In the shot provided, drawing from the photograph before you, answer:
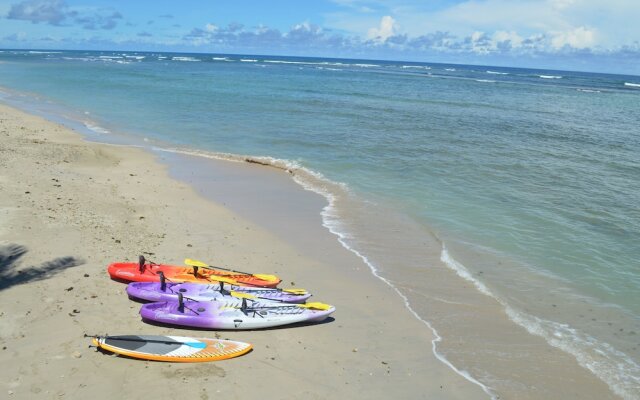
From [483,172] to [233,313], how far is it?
649 inches

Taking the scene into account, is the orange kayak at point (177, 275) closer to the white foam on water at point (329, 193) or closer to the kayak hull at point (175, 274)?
the kayak hull at point (175, 274)

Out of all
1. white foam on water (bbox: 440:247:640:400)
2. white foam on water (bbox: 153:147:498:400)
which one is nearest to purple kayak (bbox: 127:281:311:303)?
white foam on water (bbox: 153:147:498:400)

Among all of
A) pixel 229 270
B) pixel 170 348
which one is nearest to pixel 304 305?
pixel 229 270

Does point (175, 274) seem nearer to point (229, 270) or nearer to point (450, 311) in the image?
point (229, 270)

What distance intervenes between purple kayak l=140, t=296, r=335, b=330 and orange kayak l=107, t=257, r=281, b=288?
96 cm

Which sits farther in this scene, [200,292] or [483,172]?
[483,172]

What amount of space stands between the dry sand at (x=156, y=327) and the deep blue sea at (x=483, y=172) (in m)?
2.54

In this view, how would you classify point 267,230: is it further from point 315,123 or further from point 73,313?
point 315,123

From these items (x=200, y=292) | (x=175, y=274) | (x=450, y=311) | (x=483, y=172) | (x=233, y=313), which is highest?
(x=483, y=172)

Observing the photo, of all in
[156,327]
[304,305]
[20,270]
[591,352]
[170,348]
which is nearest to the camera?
[170,348]

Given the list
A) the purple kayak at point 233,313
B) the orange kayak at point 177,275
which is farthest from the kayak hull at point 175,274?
the purple kayak at point 233,313

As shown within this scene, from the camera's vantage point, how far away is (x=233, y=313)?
9891 millimetres

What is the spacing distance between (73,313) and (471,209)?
13058 mm

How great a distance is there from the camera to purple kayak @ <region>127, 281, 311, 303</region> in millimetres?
10359
